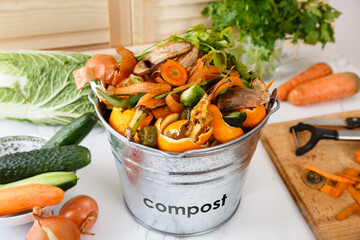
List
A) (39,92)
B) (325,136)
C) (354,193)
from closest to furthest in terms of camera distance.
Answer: (354,193) → (325,136) → (39,92)

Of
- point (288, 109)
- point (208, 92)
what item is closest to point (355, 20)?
point (288, 109)

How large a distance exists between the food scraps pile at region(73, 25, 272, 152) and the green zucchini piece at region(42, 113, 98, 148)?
0.39ft

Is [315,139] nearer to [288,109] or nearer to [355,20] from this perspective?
[288,109]

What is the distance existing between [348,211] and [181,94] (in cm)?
43

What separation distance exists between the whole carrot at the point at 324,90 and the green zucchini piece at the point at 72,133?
24.8 inches

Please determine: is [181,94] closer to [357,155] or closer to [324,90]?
[357,155]

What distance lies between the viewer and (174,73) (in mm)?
674

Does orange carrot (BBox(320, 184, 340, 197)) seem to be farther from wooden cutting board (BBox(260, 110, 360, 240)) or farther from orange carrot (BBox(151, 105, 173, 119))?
orange carrot (BBox(151, 105, 173, 119))

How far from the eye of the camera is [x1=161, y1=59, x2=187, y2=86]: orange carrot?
26.1 inches

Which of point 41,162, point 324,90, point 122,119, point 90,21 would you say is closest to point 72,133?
point 41,162

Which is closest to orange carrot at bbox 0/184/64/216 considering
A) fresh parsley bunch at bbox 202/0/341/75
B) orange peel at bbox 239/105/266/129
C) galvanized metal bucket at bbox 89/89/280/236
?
galvanized metal bucket at bbox 89/89/280/236

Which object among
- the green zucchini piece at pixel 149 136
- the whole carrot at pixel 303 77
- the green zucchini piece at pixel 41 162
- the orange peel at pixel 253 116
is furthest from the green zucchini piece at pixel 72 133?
the whole carrot at pixel 303 77

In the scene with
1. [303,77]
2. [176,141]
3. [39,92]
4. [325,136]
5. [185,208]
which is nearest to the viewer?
[176,141]

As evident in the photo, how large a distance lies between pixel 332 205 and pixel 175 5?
32.9 inches
